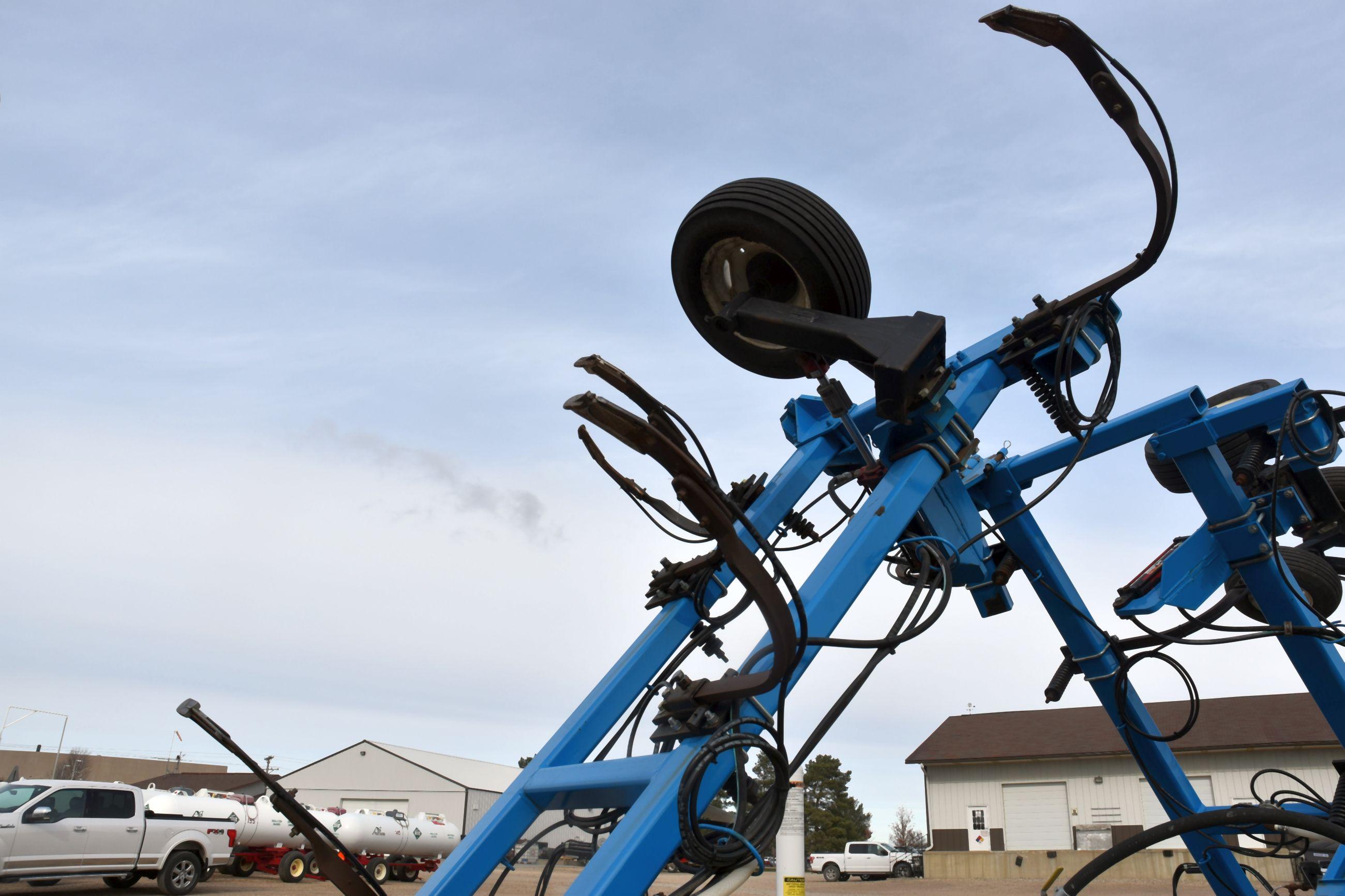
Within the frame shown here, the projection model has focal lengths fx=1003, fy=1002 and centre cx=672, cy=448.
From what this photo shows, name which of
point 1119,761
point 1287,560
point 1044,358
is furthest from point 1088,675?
point 1119,761

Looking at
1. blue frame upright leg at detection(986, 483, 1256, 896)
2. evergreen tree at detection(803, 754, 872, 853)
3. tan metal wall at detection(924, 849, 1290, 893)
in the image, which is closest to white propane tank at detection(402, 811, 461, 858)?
tan metal wall at detection(924, 849, 1290, 893)

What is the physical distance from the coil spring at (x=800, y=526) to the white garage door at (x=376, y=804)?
4085cm

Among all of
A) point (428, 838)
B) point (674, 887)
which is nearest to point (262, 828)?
point (428, 838)

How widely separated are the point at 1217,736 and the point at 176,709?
3308cm

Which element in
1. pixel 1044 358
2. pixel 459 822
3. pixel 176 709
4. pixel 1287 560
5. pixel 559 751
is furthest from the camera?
pixel 459 822

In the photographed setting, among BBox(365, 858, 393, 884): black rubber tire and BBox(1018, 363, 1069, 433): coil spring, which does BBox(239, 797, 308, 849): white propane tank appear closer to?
BBox(365, 858, 393, 884): black rubber tire

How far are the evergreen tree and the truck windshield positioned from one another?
1626 inches

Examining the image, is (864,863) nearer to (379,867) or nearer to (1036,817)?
(1036,817)

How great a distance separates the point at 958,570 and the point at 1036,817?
99.1ft

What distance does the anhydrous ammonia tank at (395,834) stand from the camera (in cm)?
2169

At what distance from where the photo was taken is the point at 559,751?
3.40 m

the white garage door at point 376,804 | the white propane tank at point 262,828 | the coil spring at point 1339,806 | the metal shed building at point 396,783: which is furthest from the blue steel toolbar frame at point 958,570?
the white garage door at point 376,804

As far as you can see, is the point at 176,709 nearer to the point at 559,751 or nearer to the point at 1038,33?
the point at 559,751

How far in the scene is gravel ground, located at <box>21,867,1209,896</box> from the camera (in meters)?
17.0
